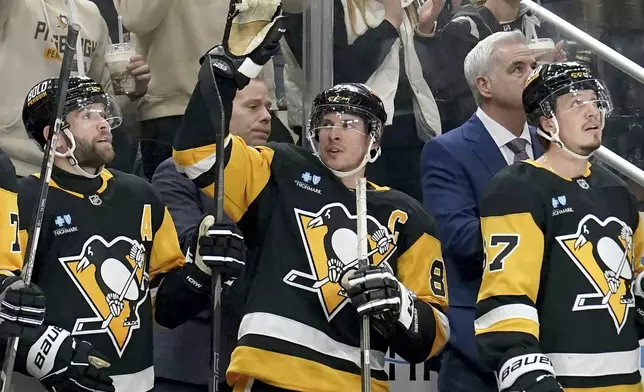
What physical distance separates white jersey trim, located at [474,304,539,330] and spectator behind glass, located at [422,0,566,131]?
3.13 feet

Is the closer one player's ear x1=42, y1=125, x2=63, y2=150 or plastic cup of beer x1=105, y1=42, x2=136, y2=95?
player's ear x1=42, y1=125, x2=63, y2=150

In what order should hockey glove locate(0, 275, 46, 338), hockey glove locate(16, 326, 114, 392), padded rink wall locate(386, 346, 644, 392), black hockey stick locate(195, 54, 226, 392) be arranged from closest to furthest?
1. hockey glove locate(0, 275, 46, 338)
2. hockey glove locate(16, 326, 114, 392)
3. black hockey stick locate(195, 54, 226, 392)
4. padded rink wall locate(386, 346, 644, 392)

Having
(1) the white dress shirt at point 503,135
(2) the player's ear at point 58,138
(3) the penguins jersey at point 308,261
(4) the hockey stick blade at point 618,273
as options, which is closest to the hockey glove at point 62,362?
(3) the penguins jersey at point 308,261

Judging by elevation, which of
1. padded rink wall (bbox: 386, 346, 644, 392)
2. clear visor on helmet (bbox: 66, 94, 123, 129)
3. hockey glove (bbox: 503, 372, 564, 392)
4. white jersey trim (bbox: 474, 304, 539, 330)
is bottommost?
padded rink wall (bbox: 386, 346, 644, 392)

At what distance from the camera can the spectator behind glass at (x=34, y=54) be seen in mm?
3045

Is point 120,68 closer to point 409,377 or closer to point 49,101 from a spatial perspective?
point 49,101

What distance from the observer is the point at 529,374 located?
2396 millimetres

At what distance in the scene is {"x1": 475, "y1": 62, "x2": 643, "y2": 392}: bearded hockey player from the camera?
8.20 feet

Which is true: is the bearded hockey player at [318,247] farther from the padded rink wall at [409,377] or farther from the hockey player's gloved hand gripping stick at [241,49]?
the padded rink wall at [409,377]

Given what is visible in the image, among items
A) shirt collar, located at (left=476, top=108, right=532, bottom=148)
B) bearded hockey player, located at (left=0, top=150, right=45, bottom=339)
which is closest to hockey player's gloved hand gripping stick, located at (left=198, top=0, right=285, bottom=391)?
bearded hockey player, located at (left=0, top=150, right=45, bottom=339)

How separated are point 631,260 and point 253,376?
0.87 meters

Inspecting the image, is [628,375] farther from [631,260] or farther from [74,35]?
[74,35]

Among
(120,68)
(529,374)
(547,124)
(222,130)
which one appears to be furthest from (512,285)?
(120,68)

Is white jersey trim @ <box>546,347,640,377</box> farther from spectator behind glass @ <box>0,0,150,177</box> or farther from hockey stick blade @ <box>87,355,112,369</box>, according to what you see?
spectator behind glass @ <box>0,0,150,177</box>
